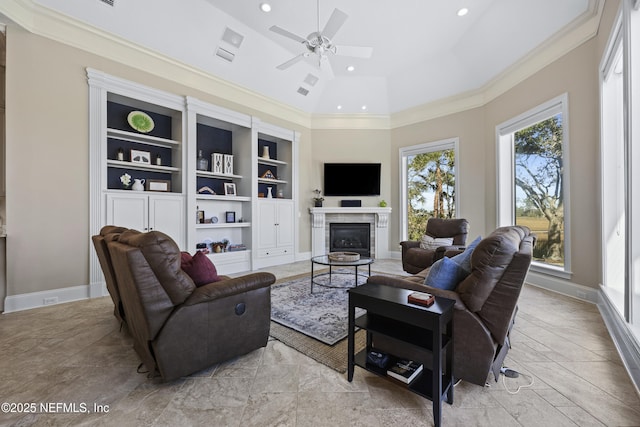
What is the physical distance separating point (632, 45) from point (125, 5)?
5.26 m

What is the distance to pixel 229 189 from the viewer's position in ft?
17.7

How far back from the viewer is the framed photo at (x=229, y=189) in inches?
209

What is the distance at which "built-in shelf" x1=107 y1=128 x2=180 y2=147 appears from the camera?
3.87 meters

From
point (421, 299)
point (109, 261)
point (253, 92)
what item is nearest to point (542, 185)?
point (421, 299)

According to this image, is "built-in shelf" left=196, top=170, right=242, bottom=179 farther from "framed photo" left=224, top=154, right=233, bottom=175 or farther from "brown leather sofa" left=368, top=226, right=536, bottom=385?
"brown leather sofa" left=368, top=226, right=536, bottom=385

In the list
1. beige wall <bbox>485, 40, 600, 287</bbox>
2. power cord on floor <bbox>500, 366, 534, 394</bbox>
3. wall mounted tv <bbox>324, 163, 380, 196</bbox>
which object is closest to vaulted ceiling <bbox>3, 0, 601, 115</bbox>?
beige wall <bbox>485, 40, 600, 287</bbox>

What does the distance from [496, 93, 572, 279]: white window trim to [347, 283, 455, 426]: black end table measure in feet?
10.3

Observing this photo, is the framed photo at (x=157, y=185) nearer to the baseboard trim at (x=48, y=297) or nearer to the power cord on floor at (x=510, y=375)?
the baseboard trim at (x=48, y=297)

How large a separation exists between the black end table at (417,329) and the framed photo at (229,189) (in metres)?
4.12

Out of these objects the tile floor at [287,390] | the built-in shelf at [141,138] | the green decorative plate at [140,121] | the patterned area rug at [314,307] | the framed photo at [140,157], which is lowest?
the tile floor at [287,390]

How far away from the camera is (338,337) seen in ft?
7.96

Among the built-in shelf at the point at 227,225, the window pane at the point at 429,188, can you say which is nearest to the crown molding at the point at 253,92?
the window pane at the point at 429,188

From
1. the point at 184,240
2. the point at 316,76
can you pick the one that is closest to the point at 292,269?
the point at 184,240

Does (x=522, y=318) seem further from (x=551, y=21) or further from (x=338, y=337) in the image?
(x=551, y=21)
